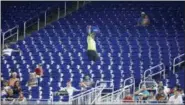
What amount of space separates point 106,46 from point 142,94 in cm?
422

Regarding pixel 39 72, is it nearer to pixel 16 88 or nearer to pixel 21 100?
pixel 16 88

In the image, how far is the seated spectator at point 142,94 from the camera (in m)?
26.3

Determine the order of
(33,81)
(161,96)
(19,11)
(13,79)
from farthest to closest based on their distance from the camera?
(19,11) < (33,81) < (13,79) < (161,96)

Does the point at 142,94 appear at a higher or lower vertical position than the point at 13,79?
lower

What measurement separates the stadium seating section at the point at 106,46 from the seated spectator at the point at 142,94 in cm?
115

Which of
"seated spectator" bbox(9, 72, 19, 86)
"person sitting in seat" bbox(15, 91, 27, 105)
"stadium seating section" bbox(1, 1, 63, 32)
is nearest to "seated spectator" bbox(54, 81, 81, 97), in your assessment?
"person sitting in seat" bbox(15, 91, 27, 105)

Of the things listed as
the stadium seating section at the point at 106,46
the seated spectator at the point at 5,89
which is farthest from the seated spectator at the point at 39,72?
the seated spectator at the point at 5,89

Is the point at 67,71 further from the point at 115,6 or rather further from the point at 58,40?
the point at 115,6

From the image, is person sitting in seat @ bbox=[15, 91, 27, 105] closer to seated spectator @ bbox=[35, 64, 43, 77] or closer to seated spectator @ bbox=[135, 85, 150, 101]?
seated spectator @ bbox=[35, 64, 43, 77]

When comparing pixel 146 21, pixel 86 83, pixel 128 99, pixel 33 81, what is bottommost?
pixel 128 99

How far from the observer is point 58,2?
33.3 metres

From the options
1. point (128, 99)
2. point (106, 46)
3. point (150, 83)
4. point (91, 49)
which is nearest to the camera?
point (128, 99)

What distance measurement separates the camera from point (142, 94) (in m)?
26.7

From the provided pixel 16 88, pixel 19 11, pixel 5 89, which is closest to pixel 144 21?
pixel 19 11
